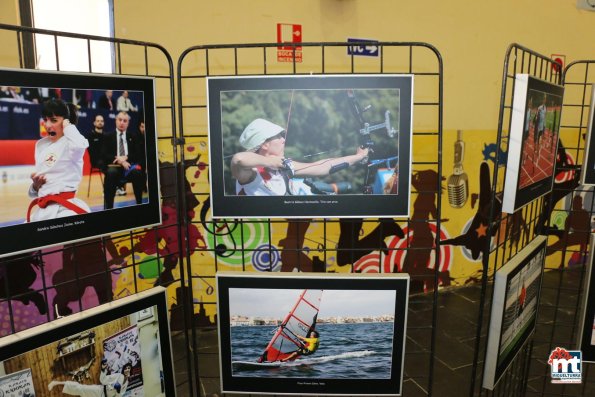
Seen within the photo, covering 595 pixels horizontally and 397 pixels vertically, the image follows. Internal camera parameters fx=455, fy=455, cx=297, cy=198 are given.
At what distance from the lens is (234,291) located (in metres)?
1.56

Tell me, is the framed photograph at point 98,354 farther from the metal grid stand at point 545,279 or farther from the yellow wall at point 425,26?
the yellow wall at point 425,26

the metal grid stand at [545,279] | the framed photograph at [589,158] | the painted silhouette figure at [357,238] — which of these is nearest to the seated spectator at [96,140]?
the metal grid stand at [545,279]

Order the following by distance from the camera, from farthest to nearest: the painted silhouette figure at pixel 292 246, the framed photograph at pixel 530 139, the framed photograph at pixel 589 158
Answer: the painted silhouette figure at pixel 292 246 < the framed photograph at pixel 589 158 < the framed photograph at pixel 530 139

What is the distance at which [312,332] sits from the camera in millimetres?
1588

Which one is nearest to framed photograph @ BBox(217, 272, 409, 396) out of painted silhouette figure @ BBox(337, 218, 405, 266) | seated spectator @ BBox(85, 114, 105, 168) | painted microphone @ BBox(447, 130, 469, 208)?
seated spectator @ BBox(85, 114, 105, 168)

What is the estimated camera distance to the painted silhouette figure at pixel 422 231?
3.47 metres

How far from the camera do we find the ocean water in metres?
1.59

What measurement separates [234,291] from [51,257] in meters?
1.53

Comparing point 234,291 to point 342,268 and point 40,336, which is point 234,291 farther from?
point 342,268

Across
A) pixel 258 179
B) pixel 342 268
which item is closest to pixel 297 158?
pixel 258 179

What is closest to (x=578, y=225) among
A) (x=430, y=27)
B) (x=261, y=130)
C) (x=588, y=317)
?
(x=430, y=27)

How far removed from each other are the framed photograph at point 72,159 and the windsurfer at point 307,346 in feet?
2.18

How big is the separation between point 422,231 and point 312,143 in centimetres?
238

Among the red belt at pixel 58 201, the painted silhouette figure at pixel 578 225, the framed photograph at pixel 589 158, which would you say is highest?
the framed photograph at pixel 589 158
